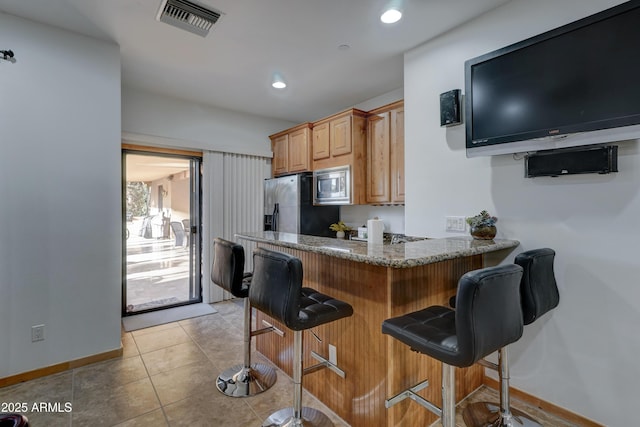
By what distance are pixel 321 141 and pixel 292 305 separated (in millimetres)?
2792

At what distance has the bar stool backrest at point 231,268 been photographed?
79.4 inches

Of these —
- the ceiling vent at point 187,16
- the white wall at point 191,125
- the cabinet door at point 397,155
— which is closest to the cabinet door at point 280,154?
the white wall at point 191,125

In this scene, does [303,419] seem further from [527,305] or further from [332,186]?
[332,186]

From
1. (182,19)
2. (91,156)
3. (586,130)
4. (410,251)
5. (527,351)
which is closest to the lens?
(410,251)

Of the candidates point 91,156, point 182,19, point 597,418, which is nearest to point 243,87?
point 182,19

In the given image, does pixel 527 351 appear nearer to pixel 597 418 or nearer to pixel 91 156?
pixel 597 418

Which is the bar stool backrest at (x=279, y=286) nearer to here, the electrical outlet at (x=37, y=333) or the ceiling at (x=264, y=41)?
the ceiling at (x=264, y=41)

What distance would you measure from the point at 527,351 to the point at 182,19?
3464 millimetres

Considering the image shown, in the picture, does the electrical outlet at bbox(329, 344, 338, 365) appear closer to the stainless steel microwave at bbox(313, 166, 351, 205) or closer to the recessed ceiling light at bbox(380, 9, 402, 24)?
the stainless steel microwave at bbox(313, 166, 351, 205)

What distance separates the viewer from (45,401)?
2.08 meters

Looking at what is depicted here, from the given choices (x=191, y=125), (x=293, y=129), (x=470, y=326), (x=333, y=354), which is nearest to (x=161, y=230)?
(x=191, y=125)

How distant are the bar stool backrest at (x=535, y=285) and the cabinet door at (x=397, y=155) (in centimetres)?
158

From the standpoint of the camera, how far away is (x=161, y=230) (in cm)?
415

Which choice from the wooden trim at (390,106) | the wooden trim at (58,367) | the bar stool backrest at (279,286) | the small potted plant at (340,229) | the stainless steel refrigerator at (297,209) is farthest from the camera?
the small potted plant at (340,229)
